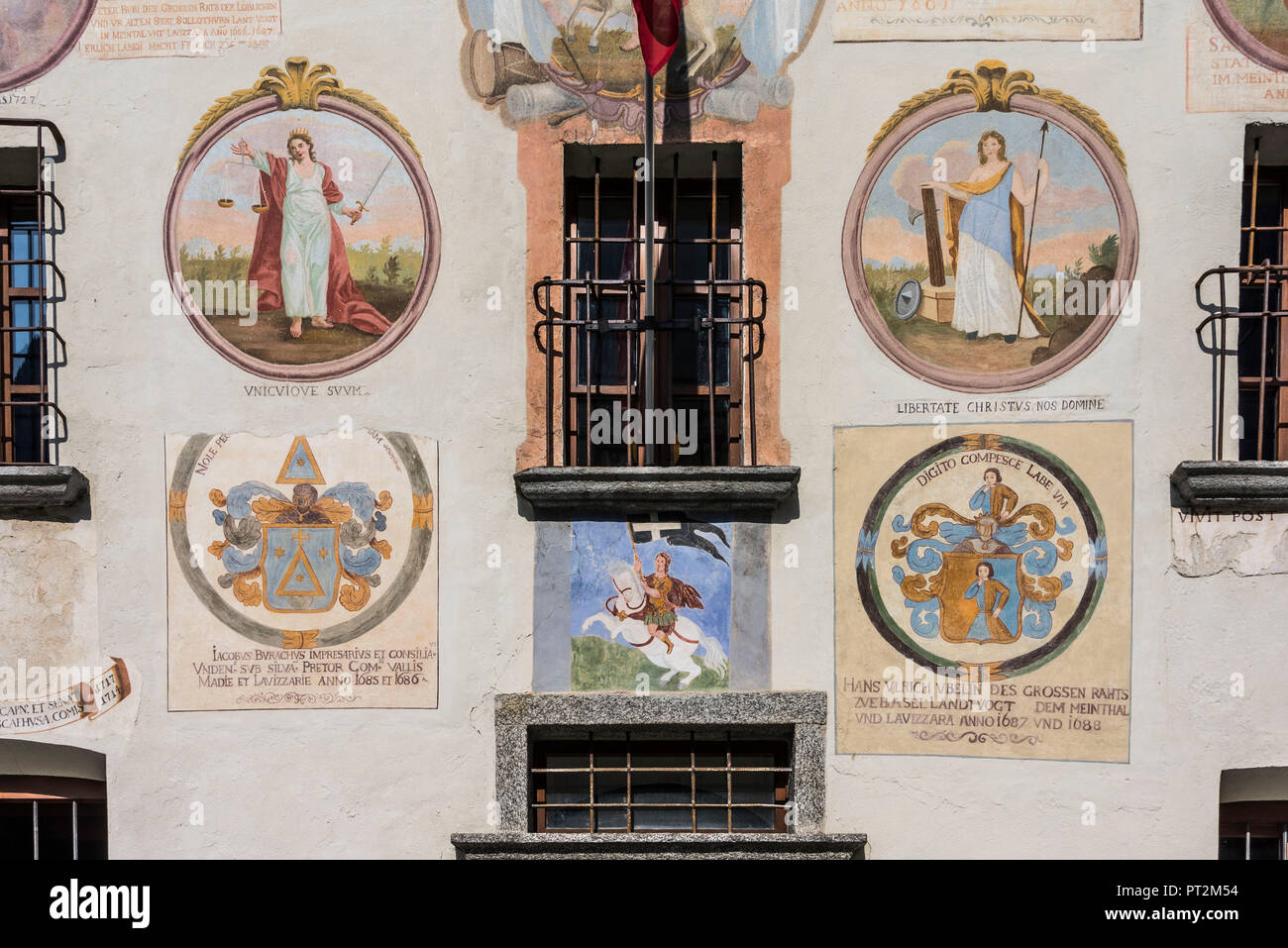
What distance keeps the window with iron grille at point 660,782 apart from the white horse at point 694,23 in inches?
130

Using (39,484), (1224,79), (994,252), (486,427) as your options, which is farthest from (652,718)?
(1224,79)

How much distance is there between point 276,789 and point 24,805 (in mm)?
1337

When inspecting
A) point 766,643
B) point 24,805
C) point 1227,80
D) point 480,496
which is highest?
point 1227,80

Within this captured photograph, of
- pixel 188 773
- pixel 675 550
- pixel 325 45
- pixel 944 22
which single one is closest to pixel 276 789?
pixel 188 773

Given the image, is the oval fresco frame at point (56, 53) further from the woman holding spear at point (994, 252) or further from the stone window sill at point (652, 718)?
the woman holding spear at point (994, 252)

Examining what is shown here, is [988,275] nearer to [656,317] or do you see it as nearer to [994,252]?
[994,252]

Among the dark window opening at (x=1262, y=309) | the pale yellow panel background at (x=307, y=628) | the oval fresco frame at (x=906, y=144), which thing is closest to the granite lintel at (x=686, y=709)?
the pale yellow panel background at (x=307, y=628)

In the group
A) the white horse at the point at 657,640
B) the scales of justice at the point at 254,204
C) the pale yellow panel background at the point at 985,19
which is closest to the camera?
the white horse at the point at 657,640

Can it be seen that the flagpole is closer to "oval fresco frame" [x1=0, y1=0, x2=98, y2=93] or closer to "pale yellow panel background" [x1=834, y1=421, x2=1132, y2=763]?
"pale yellow panel background" [x1=834, y1=421, x2=1132, y2=763]

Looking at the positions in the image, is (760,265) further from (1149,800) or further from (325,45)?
(1149,800)

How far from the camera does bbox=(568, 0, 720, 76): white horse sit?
307 inches

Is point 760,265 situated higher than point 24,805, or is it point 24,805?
point 760,265

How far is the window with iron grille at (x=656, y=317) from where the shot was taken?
773cm

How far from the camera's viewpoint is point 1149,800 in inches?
293
